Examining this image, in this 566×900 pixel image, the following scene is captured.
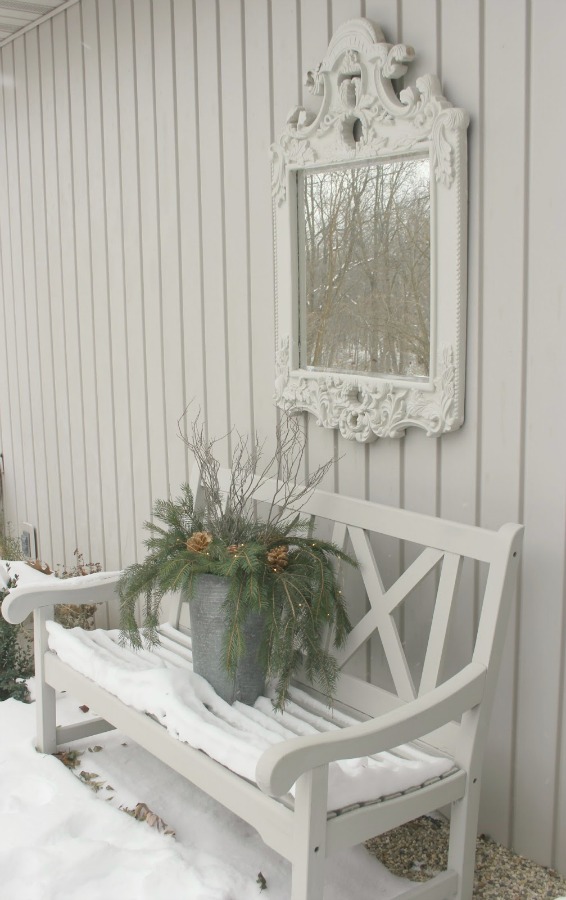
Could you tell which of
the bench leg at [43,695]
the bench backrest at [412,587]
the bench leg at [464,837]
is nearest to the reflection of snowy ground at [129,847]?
the bench leg at [43,695]

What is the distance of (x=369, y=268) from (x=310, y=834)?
1.62 metres

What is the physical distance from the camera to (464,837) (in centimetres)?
250

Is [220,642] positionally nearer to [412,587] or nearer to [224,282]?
[412,587]

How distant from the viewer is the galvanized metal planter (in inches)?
110

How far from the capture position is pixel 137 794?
10.2ft

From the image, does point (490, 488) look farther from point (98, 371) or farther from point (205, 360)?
point (98, 371)

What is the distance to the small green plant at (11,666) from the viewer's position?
12.9 ft

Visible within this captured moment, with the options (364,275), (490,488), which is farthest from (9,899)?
(364,275)

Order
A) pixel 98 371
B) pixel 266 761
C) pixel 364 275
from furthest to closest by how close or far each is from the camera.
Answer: pixel 98 371 < pixel 364 275 < pixel 266 761

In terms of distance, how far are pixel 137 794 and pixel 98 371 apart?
6.67 feet

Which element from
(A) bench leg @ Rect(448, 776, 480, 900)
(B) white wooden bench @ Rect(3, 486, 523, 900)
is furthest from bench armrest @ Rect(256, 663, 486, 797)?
(A) bench leg @ Rect(448, 776, 480, 900)

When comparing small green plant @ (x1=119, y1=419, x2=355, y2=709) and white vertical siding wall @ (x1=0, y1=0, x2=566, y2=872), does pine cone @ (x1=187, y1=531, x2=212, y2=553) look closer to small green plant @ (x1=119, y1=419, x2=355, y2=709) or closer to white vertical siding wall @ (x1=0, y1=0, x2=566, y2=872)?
small green plant @ (x1=119, y1=419, x2=355, y2=709)

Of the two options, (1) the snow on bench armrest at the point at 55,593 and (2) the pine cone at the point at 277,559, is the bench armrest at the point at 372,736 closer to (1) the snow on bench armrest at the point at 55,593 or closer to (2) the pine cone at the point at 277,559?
(2) the pine cone at the point at 277,559

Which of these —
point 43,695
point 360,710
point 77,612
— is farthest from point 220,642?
point 77,612
